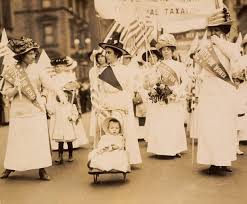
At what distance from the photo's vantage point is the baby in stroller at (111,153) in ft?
21.8

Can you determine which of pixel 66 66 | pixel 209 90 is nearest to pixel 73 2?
pixel 66 66

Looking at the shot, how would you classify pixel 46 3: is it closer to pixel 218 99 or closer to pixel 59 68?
pixel 59 68

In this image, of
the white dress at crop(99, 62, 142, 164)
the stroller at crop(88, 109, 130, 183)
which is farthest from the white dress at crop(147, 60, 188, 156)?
the stroller at crop(88, 109, 130, 183)

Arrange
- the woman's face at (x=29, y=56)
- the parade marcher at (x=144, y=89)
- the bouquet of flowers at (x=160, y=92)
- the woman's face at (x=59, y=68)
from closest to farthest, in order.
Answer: the woman's face at (x=29, y=56) → the bouquet of flowers at (x=160, y=92) → the woman's face at (x=59, y=68) → the parade marcher at (x=144, y=89)

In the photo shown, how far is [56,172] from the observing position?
7.80m

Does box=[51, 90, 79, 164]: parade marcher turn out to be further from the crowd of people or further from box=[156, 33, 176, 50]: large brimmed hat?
box=[156, 33, 176, 50]: large brimmed hat

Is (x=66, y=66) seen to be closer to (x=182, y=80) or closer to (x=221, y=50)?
(x=182, y=80)

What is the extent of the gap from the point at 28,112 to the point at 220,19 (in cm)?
291

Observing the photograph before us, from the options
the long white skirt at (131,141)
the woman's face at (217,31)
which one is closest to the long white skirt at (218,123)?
the woman's face at (217,31)

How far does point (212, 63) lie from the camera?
6.96 m

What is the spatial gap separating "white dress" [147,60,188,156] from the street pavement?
0.58 m

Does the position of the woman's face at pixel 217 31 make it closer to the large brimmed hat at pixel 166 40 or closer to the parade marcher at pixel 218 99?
the parade marcher at pixel 218 99

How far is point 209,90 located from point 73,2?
4019 cm

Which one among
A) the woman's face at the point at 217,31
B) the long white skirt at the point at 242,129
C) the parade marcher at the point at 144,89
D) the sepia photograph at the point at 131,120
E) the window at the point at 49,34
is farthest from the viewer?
the window at the point at 49,34
